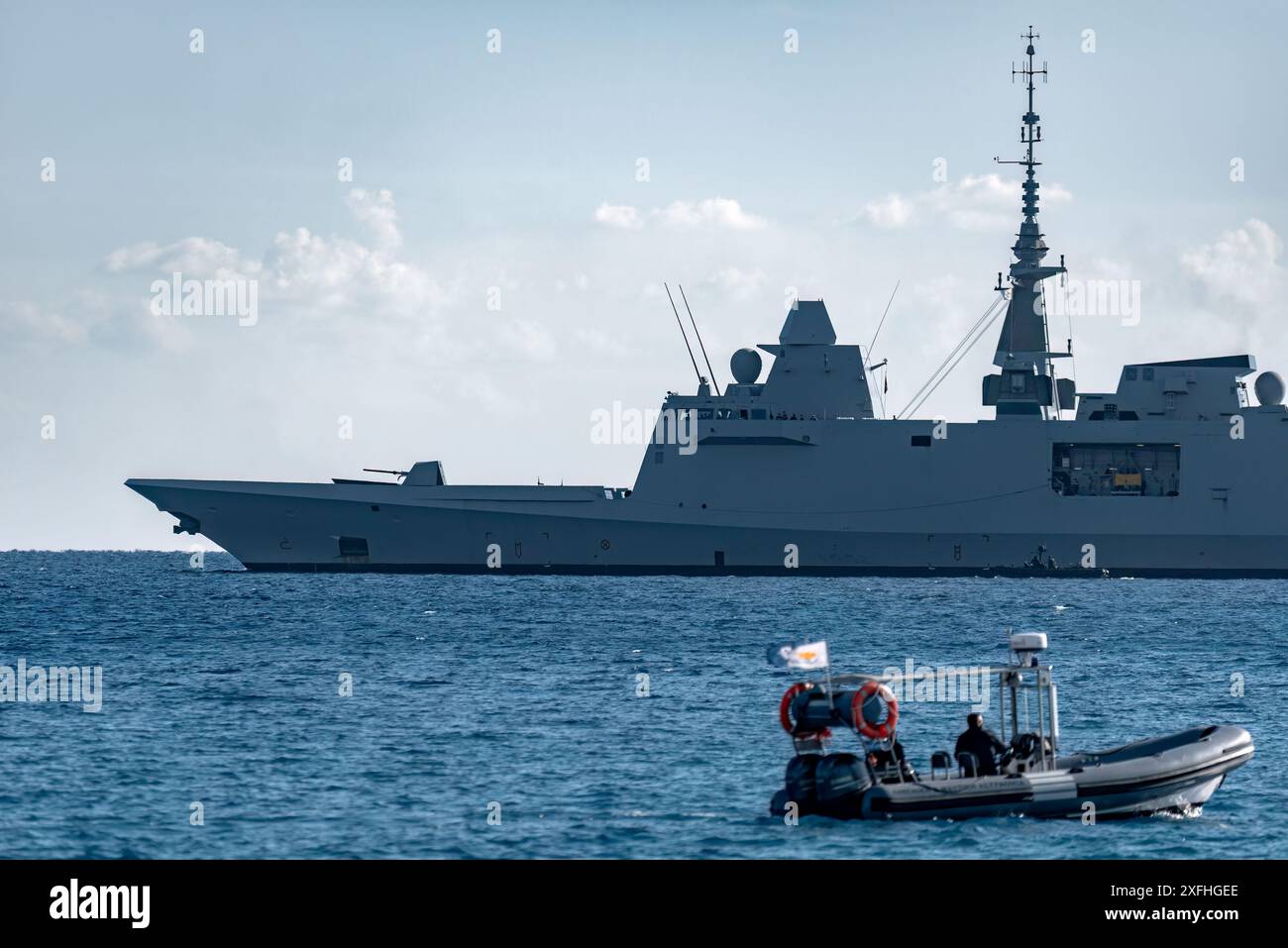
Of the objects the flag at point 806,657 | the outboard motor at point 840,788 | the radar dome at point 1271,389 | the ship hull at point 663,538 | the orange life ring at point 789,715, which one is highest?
the radar dome at point 1271,389

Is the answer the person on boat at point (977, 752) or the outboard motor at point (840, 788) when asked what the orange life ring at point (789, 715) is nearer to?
the outboard motor at point (840, 788)

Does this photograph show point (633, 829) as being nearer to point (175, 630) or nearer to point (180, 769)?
point (180, 769)

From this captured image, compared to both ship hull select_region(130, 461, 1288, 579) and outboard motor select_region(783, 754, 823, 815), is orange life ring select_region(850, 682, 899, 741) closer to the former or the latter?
outboard motor select_region(783, 754, 823, 815)

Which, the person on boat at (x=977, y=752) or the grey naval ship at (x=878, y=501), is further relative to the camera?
the grey naval ship at (x=878, y=501)

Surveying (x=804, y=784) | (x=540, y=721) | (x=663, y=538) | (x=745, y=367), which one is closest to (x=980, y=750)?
(x=804, y=784)

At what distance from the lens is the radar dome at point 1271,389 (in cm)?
5969

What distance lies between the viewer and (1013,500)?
58344 mm

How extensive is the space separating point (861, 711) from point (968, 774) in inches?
60.9

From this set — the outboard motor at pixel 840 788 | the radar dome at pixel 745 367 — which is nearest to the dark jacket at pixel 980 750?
the outboard motor at pixel 840 788

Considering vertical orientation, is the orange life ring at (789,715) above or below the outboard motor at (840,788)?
above

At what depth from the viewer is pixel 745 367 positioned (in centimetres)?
6159

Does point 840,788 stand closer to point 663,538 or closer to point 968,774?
point 968,774
